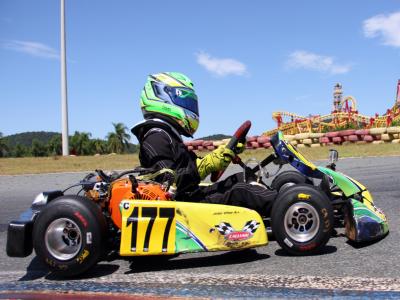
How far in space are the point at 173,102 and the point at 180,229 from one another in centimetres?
103

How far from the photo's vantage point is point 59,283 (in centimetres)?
293

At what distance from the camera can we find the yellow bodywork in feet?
10.0

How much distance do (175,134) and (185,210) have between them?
66 centimetres

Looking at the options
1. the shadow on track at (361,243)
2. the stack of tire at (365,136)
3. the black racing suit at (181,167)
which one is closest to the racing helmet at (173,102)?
the black racing suit at (181,167)

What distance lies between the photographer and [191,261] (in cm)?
329

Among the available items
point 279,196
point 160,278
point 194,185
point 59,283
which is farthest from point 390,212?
point 59,283

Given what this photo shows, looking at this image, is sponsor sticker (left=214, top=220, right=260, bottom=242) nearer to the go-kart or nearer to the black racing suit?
the go-kart

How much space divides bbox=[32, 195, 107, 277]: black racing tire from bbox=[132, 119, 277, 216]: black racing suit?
603 millimetres

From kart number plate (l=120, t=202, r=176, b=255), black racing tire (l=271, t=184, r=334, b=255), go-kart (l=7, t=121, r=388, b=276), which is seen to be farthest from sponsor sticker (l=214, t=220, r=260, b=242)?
kart number plate (l=120, t=202, r=176, b=255)

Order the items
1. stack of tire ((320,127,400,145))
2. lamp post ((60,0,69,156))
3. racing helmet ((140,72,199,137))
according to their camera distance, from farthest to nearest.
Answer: lamp post ((60,0,69,156))
stack of tire ((320,127,400,145))
racing helmet ((140,72,199,137))

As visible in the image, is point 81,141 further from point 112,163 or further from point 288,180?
point 288,180

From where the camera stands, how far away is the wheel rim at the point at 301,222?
3.11m

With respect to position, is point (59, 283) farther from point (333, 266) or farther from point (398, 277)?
point (398, 277)

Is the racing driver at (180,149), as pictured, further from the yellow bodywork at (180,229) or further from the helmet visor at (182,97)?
the yellow bodywork at (180,229)
